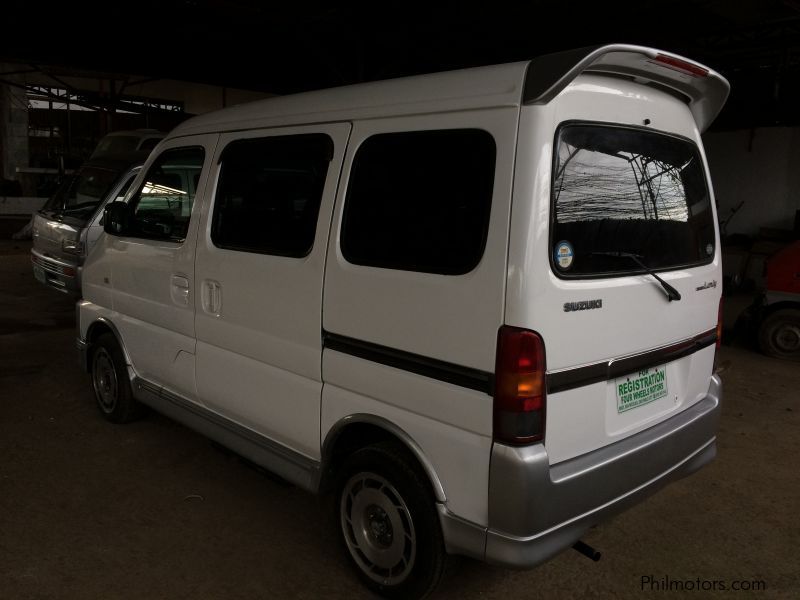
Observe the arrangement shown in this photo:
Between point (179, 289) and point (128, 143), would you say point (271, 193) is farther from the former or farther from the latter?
point (128, 143)

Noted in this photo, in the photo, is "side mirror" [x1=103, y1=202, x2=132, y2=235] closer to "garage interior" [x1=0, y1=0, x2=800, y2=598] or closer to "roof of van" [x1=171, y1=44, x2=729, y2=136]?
"roof of van" [x1=171, y1=44, x2=729, y2=136]

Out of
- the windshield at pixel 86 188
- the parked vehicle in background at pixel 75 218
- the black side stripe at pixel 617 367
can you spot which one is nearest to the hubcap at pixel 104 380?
the parked vehicle in background at pixel 75 218

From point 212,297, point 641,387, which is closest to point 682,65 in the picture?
point 641,387

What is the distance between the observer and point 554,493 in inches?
86.6

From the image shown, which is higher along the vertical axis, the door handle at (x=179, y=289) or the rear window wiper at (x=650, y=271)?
the rear window wiper at (x=650, y=271)

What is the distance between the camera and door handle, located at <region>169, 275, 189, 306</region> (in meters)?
3.54

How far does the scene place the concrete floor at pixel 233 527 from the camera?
284cm

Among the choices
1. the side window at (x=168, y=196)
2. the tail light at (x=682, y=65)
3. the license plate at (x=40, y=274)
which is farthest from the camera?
the license plate at (x=40, y=274)

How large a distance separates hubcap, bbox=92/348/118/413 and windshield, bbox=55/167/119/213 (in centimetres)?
413

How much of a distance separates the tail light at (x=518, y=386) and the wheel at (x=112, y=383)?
9.85 feet

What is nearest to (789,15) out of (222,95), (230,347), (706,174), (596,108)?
(706,174)

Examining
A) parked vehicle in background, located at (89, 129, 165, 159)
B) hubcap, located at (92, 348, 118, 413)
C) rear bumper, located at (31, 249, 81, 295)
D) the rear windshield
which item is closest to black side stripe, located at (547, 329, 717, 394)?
the rear windshield

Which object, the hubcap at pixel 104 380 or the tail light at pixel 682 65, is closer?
the tail light at pixel 682 65

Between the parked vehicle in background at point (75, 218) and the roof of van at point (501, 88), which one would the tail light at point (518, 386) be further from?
the parked vehicle in background at point (75, 218)
